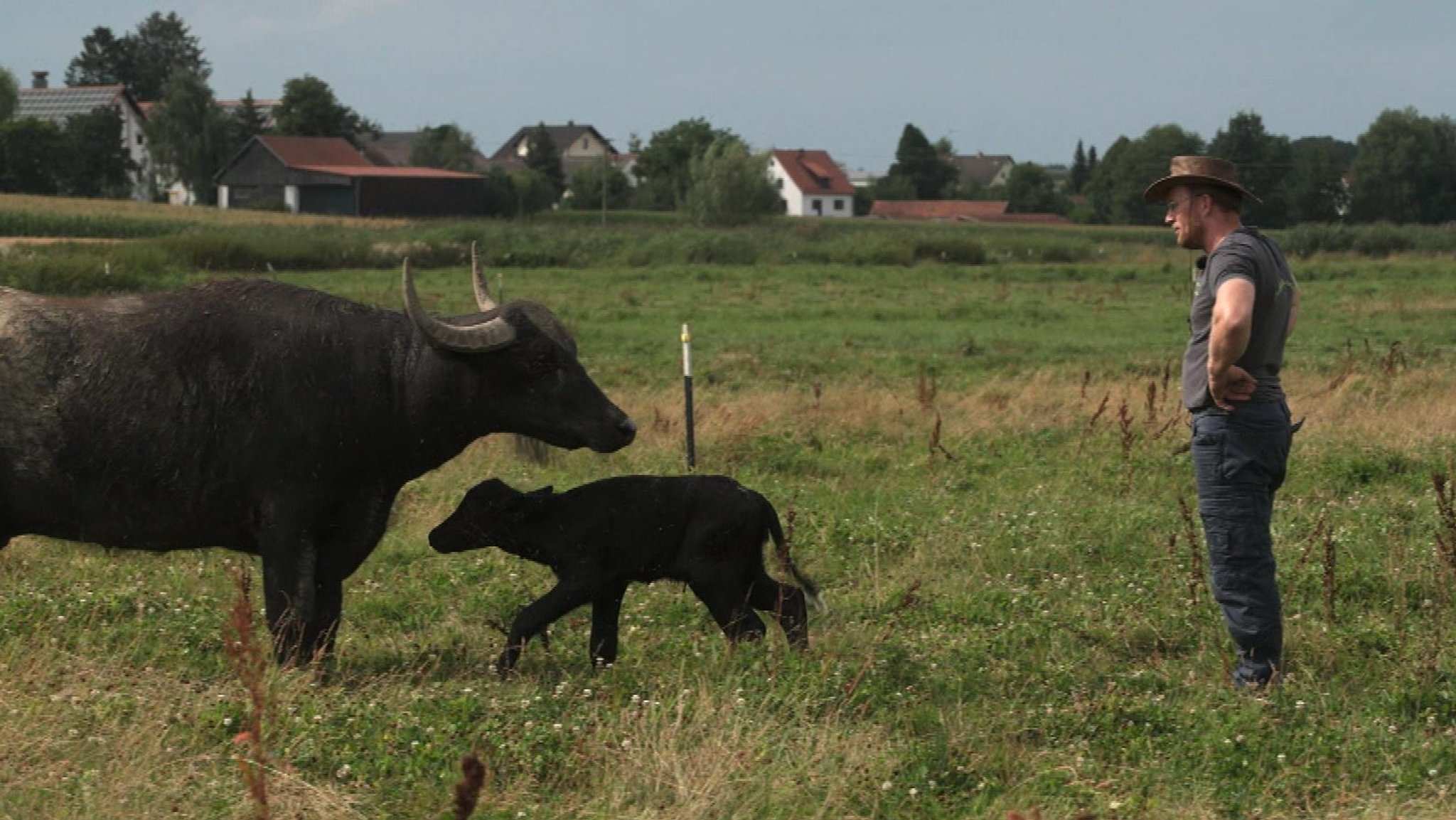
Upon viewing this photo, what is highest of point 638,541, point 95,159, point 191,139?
point 191,139

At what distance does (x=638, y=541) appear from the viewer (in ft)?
28.2

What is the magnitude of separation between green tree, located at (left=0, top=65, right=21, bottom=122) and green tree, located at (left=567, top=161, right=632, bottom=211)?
1506 inches

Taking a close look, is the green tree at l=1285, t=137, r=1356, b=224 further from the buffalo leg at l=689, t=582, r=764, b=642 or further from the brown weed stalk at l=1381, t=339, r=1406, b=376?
the buffalo leg at l=689, t=582, r=764, b=642

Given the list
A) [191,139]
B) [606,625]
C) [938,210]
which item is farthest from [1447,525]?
[938,210]

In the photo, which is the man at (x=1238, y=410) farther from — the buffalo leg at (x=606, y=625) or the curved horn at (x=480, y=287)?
the curved horn at (x=480, y=287)

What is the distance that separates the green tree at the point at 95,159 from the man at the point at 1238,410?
99739mm

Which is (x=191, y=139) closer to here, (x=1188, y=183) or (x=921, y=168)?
(x=921, y=168)

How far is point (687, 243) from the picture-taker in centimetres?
5350

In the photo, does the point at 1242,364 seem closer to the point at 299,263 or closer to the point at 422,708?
the point at 422,708

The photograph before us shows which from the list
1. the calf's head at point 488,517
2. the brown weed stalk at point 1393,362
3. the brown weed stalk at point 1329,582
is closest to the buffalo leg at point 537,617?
the calf's head at point 488,517

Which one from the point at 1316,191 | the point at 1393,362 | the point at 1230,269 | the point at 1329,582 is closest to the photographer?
the point at 1230,269

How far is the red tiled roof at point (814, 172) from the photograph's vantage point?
147 meters

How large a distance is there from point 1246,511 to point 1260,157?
99.4 m

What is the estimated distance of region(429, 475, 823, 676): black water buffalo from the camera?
28.0ft
